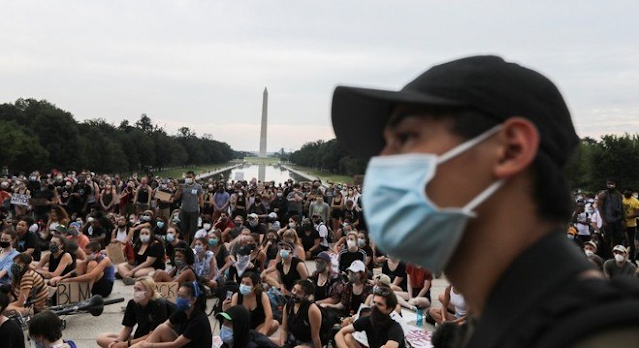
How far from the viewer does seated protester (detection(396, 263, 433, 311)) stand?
9930 millimetres

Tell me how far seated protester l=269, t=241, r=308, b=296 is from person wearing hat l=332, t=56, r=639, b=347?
909cm

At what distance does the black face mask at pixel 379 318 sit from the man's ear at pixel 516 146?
19.9 feet

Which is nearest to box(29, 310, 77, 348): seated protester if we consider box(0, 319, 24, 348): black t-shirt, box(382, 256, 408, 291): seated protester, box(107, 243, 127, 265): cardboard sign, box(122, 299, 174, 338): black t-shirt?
box(0, 319, 24, 348): black t-shirt

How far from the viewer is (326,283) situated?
31.8ft

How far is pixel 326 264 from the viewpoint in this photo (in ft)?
31.8

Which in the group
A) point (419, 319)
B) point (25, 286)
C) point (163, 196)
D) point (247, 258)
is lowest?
point (419, 319)

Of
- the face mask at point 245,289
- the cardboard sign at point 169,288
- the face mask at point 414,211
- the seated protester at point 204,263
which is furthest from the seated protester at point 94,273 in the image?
the face mask at point 414,211

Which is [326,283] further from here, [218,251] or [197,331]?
[218,251]

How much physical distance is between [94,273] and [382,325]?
19.2 ft

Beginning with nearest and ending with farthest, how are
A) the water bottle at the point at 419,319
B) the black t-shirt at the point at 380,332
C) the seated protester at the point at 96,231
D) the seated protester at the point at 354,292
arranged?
the black t-shirt at the point at 380,332 → the seated protester at the point at 354,292 → the water bottle at the point at 419,319 → the seated protester at the point at 96,231

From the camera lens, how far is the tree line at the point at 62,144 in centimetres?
5141

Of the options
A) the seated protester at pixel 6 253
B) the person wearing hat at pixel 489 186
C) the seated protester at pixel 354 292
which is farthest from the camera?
the seated protester at pixel 6 253

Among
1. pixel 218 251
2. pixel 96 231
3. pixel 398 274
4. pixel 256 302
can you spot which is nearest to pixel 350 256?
pixel 398 274

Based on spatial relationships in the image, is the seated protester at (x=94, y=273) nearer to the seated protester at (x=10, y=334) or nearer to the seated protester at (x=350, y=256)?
the seated protester at (x=10, y=334)
